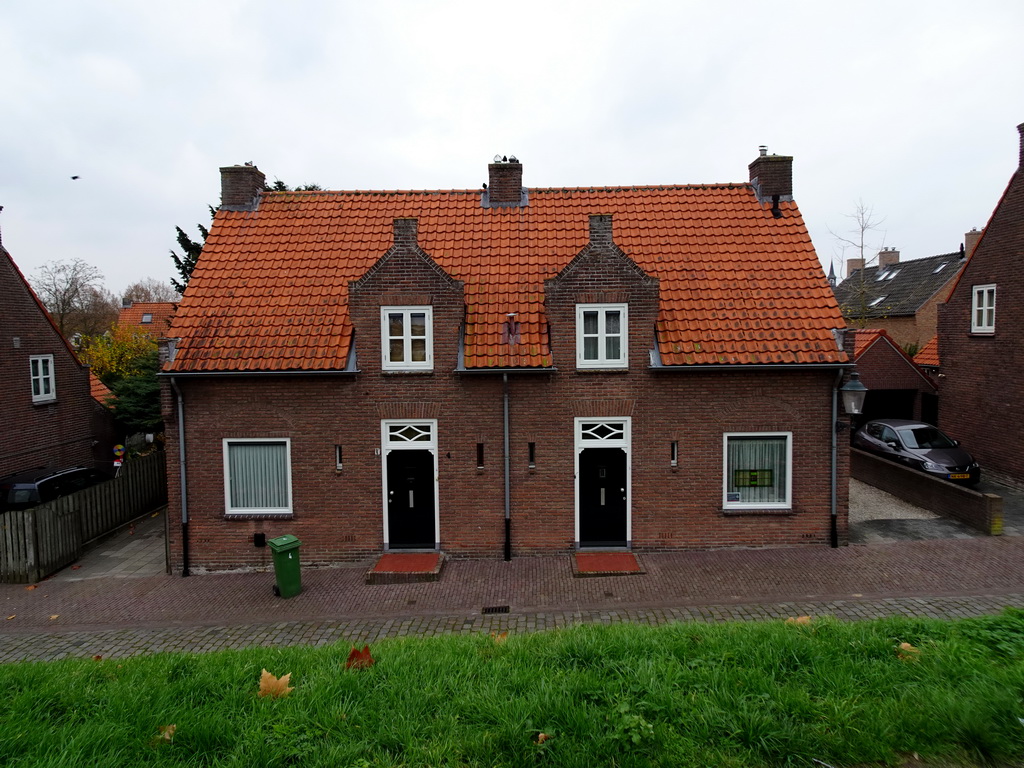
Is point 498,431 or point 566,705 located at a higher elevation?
point 498,431

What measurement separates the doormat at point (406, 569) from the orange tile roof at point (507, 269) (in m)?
3.95

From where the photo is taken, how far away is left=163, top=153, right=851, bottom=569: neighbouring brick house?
12.2 m

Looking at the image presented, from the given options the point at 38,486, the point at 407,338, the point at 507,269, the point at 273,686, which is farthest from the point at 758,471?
the point at 38,486

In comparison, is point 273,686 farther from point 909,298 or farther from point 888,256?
point 888,256

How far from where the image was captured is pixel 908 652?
587 cm

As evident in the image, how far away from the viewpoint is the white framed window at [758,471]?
12.4m

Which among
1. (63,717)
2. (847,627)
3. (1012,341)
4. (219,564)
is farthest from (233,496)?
(1012,341)

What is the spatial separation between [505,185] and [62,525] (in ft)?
40.8

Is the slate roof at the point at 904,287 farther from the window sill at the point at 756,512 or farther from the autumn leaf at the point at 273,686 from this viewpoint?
the autumn leaf at the point at 273,686

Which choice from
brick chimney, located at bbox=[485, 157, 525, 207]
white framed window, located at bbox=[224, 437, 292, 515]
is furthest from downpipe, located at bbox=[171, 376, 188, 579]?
brick chimney, located at bbox=[485, 157, 525, 207]

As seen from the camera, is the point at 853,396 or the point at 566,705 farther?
the point at 853,396

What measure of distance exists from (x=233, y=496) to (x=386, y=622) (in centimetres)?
476

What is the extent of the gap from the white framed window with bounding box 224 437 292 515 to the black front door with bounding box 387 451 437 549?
2.09 m

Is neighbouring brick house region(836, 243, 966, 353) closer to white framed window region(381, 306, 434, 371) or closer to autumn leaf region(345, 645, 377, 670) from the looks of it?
white framed window region(381, 306, 434, 371)
